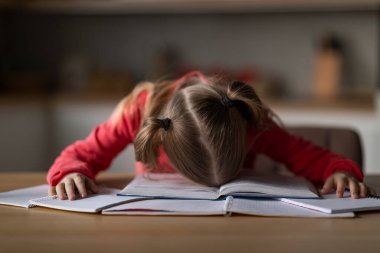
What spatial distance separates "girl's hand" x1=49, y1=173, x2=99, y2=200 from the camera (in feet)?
3.47

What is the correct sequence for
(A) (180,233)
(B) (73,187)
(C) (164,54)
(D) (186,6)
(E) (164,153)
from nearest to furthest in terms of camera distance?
1. (A) (180,233)
2. (B) (73,187)
3. (E) (164,153)
4. (D) (186,6)
5. (C) (164,54)

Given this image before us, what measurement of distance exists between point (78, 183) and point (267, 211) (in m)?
0.35

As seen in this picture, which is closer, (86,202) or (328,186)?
(86,202)

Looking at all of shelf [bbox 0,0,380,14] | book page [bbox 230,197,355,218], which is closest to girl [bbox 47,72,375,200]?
book page [bbox 230,197,355,218]

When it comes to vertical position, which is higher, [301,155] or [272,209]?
[301,155]

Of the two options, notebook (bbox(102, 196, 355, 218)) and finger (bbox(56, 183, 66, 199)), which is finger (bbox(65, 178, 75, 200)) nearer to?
finger (bbox(56, 183, 66, 199))

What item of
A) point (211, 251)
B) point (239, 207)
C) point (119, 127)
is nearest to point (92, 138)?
point (119, 127)

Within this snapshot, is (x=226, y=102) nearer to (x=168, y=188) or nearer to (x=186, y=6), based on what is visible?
(x=168, y=188)

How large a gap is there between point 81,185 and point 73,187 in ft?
0.05

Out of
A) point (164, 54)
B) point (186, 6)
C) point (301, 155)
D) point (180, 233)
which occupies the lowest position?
point (180, 233)

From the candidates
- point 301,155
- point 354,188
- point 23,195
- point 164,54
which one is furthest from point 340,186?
point 164,54

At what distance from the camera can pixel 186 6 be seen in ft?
9.16

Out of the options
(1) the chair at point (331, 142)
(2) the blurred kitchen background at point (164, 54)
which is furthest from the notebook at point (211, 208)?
(2) the blurred kitchen background at point (164, 54)

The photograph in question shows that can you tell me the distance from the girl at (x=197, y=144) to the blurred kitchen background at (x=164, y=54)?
1309 mm
